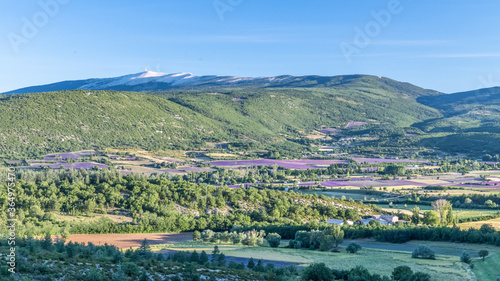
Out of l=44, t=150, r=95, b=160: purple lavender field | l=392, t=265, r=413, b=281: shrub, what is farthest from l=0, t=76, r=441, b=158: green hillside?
l=392, t=265, r=413, b=281: shrub

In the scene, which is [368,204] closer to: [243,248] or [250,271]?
[243,248]

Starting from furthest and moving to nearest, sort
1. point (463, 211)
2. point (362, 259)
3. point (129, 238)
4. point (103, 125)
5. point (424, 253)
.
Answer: point (103, 125), point (463, 211), point (129, 238), point (424, 253), point (362, 259)

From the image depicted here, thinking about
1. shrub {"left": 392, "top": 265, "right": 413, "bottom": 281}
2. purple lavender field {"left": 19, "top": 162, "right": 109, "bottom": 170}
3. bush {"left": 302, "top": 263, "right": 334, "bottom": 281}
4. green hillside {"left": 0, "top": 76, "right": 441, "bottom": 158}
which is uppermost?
green hillside {"left": 0, "top": 76, "right": 441, "bottom": 158}

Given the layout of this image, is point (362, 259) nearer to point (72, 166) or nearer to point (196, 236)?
point (196, 236)

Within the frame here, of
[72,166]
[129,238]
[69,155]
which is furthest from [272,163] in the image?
[129,238]

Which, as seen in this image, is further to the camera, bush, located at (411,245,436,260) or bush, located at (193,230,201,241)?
bush, located at (193,230,201,241)

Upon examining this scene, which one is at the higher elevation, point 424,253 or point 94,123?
point 94,123

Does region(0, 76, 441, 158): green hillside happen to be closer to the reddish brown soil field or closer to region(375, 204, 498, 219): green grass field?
the reddish brown soil field
